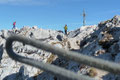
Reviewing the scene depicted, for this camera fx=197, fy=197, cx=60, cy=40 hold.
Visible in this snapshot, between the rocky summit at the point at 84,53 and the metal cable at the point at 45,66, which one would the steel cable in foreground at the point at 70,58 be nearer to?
the metal cable at the point at 45,66

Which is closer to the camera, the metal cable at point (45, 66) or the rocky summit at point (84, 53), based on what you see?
the metal cable at point (45, 66)

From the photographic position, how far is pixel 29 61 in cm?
250

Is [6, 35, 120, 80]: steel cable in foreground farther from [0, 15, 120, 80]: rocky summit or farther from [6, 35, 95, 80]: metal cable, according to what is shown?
[0, 15, 120, 80]: rocky summit

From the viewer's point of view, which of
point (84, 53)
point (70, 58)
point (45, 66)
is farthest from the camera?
point (84, 53)

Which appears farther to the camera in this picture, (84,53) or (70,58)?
(84,53)

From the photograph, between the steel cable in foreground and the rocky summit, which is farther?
the rocky summit

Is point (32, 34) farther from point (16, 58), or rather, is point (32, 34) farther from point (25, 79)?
point (16, 58)

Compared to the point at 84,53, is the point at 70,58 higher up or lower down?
higher up

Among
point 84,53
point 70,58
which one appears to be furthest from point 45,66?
point 84,53

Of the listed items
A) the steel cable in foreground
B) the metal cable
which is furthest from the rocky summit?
the steel cable in foreground

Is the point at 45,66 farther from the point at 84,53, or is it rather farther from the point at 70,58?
the point at 84,53


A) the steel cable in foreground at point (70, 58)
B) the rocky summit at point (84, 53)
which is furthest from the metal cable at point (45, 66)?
the rocky summit at point (84, 53)

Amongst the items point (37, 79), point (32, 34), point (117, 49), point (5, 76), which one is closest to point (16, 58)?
point (117, 49)

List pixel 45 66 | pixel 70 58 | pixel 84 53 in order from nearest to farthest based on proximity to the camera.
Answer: pixel 70 58 < pixel 45 66 < pixel 84 53
